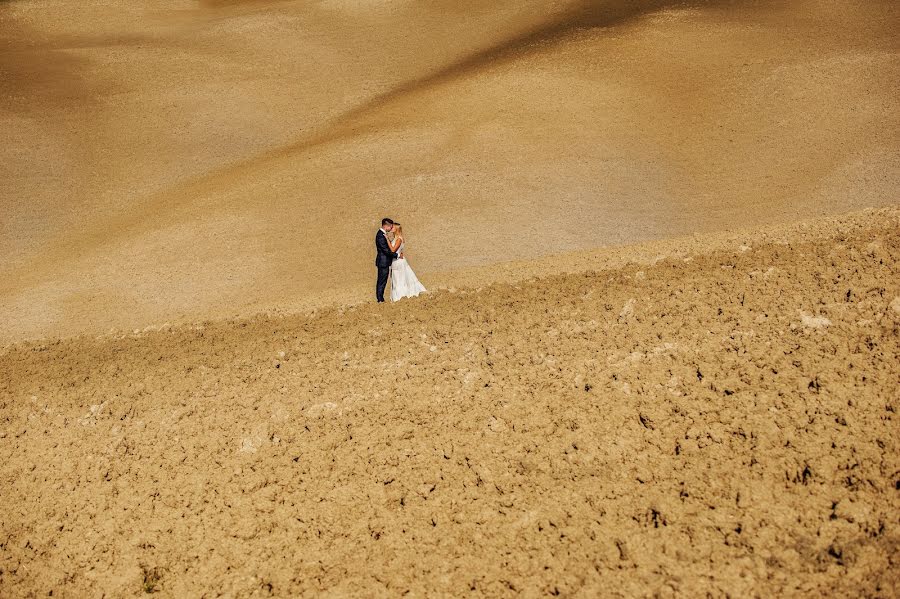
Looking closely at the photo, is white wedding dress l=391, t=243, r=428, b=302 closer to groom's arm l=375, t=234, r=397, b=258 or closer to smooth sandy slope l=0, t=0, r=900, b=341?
groom's arm l=375, t=234, r=397, b=258

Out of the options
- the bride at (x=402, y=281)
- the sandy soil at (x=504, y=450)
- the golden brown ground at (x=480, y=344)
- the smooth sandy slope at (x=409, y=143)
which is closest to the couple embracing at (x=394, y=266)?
the bride at (x=402, y=281)

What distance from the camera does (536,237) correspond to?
1270 cm

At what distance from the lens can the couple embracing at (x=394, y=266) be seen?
32.9 ft

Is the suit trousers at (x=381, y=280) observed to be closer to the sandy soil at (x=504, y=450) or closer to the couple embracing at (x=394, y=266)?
the couple embracing at (x=394, y=266)

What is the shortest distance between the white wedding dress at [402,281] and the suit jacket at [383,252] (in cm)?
10

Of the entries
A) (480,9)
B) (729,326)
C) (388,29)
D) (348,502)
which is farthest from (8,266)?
(480,9)

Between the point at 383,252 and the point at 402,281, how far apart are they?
56 cm

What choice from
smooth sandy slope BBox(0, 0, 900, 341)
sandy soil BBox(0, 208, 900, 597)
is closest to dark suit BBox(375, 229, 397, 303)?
smooth sandy slope BBox(0, 0, 900, 341)

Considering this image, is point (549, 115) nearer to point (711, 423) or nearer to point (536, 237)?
point (536, 237)

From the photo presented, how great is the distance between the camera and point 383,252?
33.2 feet

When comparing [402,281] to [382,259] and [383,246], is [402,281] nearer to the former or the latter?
[382,259]

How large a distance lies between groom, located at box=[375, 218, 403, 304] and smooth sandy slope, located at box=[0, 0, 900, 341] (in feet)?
3.37

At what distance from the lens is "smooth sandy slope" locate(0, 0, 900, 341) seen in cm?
1259

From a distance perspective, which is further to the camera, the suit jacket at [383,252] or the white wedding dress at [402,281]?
the white wedding dress at [402,281]
